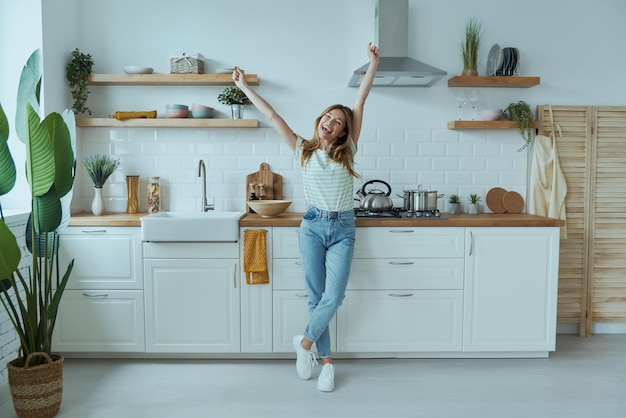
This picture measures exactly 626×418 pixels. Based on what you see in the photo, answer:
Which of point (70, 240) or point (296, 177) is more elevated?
point (296, 177)

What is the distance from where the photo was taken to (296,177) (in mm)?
4070

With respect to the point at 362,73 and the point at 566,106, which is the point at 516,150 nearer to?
the point at 566,106

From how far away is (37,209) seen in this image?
2607 millimetres

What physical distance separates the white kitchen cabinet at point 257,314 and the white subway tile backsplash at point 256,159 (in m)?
0.78

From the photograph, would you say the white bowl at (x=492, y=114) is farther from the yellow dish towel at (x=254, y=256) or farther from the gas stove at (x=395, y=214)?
the yellow dish towel at (x=254, y=256)

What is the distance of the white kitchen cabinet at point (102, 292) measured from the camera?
3.45m

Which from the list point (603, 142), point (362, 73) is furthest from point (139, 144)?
point (603, 142)

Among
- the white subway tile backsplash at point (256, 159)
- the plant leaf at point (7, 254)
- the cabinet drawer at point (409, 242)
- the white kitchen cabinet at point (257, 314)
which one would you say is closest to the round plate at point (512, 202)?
the white subway tile backsplash at point (256, 159)

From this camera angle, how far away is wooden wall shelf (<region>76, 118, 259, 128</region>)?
3836 mm

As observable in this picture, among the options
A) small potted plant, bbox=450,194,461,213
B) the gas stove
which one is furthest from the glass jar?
small potted plant, bbox=450,194,461,213

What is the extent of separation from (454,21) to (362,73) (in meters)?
0.96

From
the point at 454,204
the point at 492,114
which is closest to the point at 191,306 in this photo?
the point at 454,204

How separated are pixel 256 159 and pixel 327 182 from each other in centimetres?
104

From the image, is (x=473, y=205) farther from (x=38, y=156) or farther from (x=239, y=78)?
(x=38, y=156)
